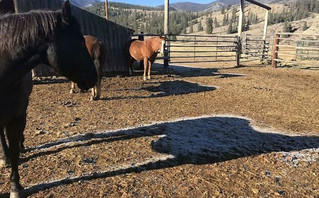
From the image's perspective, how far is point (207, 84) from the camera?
8.62m

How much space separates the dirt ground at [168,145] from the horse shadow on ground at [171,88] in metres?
0.10

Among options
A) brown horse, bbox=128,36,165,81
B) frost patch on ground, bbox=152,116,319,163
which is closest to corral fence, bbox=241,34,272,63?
brown horse, bbox=128,36,165,81

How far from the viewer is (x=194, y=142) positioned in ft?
13.3

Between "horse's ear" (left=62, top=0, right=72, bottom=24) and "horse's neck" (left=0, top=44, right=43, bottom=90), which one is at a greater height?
"horse's ear" (left=62, top=0, right=72, bottom=24)

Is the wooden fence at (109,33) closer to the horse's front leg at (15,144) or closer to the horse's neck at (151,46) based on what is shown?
the horse's neck at (151,46)

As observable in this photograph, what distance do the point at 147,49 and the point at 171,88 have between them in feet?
6.68

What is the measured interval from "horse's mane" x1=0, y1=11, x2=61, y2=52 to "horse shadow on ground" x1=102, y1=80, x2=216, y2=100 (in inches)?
175

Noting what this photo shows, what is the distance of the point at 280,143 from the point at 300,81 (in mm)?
6619

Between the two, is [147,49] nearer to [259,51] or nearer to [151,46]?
[151,46]

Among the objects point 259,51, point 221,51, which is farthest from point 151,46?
point 259,51

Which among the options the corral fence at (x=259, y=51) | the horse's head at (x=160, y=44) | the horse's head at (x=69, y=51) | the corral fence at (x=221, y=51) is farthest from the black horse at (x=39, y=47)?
the corral fence at (x=259, y=51)

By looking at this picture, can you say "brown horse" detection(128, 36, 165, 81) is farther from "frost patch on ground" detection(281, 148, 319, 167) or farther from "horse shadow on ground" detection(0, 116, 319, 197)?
"frost patch on ground" detection(281, 148, 319, 167)

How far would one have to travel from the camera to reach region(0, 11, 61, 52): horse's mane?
74.5 inches

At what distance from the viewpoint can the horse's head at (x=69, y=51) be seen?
6.35 feet
